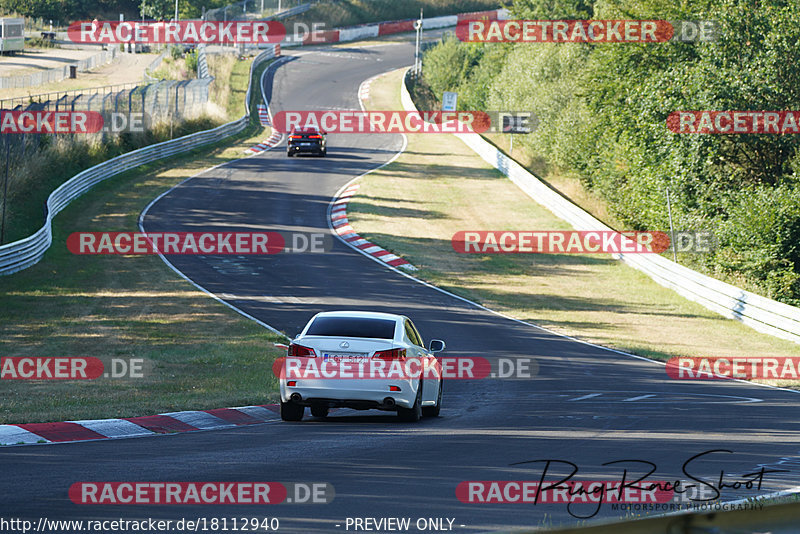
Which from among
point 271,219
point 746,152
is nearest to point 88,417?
point 271,219

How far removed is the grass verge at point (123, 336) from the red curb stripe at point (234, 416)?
11.9 inches

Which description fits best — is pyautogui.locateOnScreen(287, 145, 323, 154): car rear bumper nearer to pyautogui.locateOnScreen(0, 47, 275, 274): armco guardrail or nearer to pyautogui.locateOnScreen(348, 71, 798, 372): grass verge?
pyautogui.locateOnScreen(348, 71, 798, 372): grass verge

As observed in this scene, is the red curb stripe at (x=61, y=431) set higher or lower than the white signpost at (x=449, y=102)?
lower

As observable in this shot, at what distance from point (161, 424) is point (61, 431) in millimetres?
1351

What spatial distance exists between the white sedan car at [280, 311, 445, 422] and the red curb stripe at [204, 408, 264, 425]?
778mm

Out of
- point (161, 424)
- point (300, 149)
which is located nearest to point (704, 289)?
point (161, 424)

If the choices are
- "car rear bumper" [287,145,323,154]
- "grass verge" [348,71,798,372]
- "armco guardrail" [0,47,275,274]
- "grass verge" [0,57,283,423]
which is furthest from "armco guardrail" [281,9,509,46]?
"grass verge" [0,57,283,423]

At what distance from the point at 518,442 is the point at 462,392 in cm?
577

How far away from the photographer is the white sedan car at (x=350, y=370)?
11766 mm

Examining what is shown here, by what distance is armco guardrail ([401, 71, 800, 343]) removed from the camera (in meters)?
25.4

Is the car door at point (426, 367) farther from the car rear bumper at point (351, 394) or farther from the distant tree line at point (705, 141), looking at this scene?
the distant tree line at point (705, 141)

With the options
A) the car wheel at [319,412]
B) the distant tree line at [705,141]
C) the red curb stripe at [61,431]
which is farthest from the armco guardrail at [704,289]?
the red curb stripe at [61,431]

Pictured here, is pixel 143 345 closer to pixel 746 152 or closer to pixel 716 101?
pixel 716 101

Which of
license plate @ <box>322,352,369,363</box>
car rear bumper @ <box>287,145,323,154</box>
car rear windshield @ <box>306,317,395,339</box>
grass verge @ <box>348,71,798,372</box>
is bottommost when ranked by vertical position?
grass verge @ <box>348,71,798,372</box>
